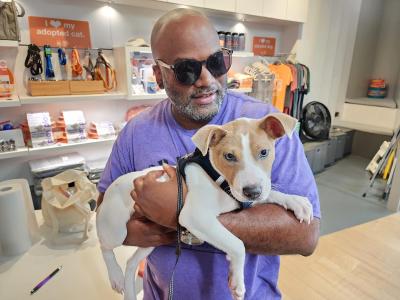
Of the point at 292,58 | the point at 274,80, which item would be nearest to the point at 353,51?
the point at 292,58

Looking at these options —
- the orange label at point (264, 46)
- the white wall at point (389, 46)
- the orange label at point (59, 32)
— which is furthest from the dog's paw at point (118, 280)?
the white wall at point (389, 46)

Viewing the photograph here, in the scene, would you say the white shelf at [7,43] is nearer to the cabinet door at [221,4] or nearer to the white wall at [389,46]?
the cabinet door at [221,4]

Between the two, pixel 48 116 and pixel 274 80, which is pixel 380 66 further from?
pixel 48 116

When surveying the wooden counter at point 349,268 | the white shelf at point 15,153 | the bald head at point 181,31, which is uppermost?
the bald head at point 181,31

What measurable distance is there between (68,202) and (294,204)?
1.01m

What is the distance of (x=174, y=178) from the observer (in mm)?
714

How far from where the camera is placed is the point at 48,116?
2.25 metres

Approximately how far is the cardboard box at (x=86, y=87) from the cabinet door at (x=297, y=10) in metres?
2.58

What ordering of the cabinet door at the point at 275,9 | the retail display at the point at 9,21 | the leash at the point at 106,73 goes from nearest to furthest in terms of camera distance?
the retail display at the point at 9,21 → the leash at the point at 106,73 → the cabinet door at the point at 275,9

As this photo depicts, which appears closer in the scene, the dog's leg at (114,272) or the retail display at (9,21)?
the dog's leg at (114,272)

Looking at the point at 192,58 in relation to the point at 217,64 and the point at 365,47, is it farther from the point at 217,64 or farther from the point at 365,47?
the point at 365,47

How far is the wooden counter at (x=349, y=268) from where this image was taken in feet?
6.70

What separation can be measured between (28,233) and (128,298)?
2.19 ft

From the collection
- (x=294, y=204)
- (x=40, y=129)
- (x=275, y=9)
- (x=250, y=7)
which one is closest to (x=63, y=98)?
(x=40, y=129)
